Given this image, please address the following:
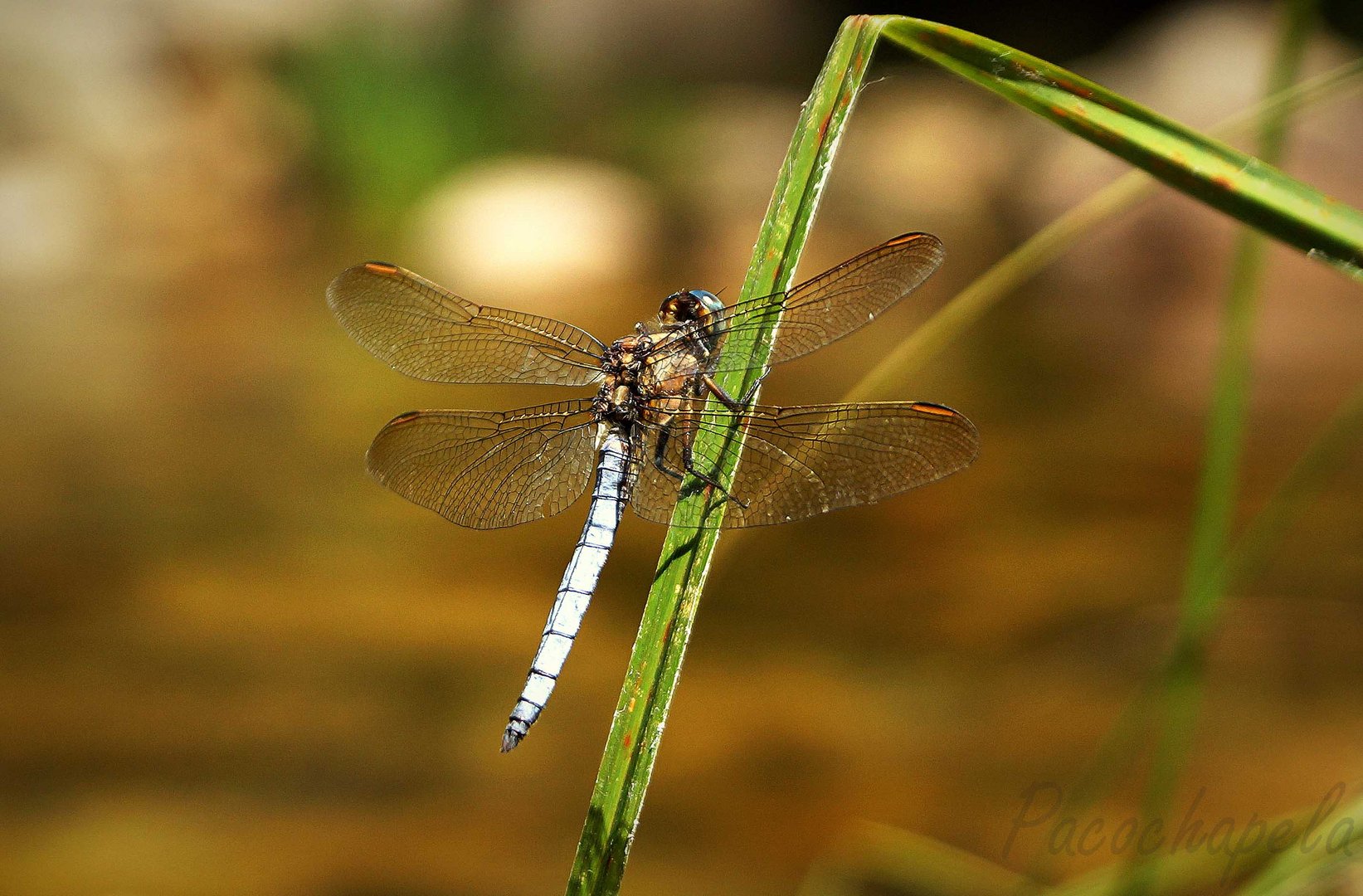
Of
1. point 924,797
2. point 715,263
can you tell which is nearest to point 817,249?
point 715,263

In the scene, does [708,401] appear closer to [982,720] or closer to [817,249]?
[982,720]

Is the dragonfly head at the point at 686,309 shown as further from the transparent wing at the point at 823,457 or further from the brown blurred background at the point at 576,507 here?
the brown blurred background at the point at 576,507

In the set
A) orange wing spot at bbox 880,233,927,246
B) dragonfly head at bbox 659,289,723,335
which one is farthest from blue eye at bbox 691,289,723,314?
orange wing spot at bbox 880,233,927,246

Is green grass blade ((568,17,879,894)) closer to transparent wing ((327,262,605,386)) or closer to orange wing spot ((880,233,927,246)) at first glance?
orange wing spot ((880,233,927,246))

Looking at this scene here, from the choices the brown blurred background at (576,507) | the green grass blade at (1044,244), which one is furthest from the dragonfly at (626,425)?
the brown blurred background at (576,507)

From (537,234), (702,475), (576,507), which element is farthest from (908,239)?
(537,234)

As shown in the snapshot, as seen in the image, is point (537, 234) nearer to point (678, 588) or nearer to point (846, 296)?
point (846, 296)

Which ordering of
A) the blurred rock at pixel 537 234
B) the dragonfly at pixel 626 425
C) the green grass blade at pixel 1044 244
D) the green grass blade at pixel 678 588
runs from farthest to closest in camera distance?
the blurred rock at pixel 537 234
the dragonfly at pixel 626 425
the green grass blade at pixel 1044 244
the green grass blade at pixel 678 588
